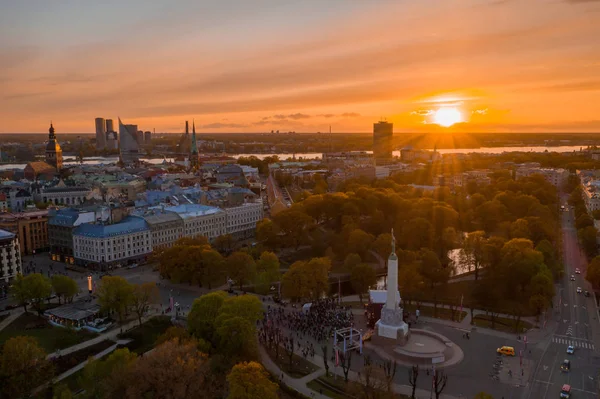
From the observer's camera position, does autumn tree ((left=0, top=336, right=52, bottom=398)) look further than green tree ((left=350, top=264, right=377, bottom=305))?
No

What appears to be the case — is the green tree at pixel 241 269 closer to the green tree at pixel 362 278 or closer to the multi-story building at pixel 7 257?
the green tree at pixel 362 278

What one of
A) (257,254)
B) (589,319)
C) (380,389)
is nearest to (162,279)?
(257,254)

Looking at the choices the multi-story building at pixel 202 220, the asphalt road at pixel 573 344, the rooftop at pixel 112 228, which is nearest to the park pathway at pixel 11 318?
the rooftop at pixel 112 228

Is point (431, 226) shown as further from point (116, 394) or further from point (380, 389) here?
point (116, 394)

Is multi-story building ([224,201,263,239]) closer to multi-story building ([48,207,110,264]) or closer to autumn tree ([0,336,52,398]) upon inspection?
multi-story building ([48,207,110,264])

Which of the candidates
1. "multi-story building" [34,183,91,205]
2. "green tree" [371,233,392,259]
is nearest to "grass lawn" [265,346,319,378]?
"green tree" [371,233,392,259]

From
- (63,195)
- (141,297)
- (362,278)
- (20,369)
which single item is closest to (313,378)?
(141,297)
